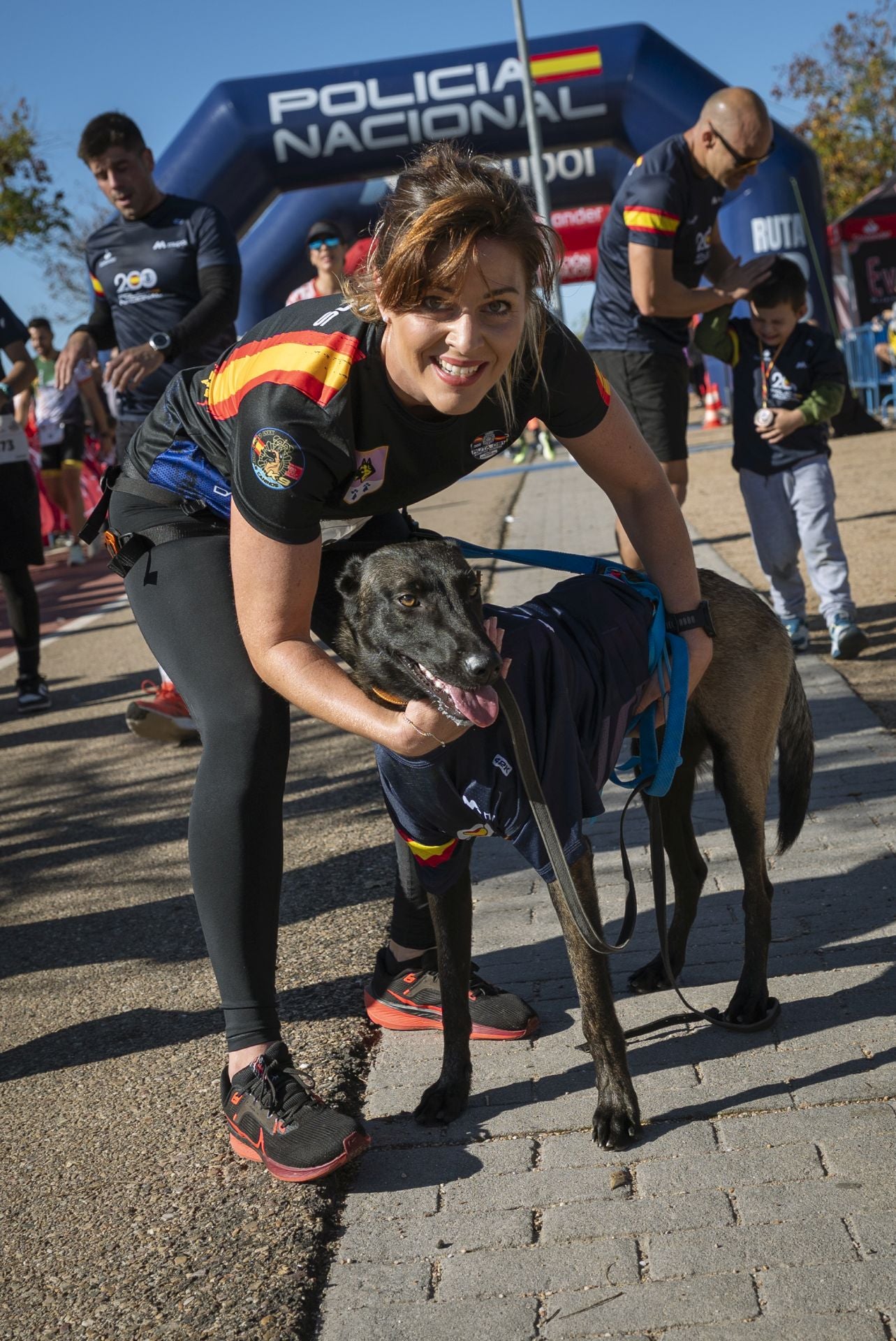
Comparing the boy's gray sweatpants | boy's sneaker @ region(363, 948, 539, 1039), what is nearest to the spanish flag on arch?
the boy's gray sweatpants

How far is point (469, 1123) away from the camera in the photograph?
8.76 ft

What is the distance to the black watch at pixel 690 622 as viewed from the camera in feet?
9.14

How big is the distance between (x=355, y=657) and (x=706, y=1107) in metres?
1.18

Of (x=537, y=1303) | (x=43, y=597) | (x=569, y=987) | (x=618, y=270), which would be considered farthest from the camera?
(x=43, y=597)

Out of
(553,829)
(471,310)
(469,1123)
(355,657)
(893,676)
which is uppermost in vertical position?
(471,310)

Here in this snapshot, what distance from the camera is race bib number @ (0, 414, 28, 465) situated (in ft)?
21.9

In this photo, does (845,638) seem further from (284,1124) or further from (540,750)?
(284,1124)

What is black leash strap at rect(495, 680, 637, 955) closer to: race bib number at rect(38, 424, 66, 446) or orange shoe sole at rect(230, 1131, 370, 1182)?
orange shoe sole at rect(230, 1131, 370, 1182)

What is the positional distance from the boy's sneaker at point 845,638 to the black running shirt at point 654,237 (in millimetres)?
1484

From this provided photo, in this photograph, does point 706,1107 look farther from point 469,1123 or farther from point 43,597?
point 43,597

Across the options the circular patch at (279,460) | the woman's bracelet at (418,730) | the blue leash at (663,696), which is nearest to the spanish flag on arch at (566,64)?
the blue leash at (663,696)

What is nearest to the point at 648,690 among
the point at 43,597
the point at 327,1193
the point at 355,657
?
the point at 355,657

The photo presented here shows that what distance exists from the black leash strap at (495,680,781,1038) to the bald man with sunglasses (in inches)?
94.2

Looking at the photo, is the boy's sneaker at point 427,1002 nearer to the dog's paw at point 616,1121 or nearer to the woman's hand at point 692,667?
the dog's paw at point 616,1121
